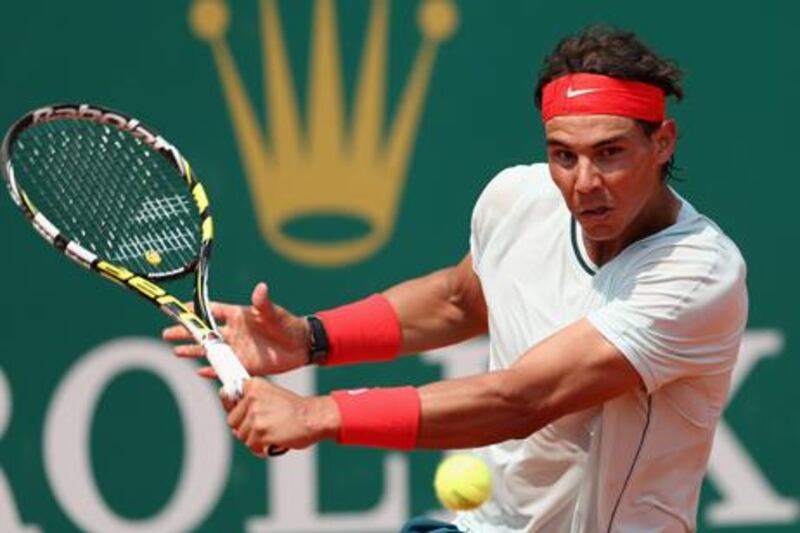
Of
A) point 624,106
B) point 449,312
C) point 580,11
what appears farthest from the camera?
point 580,11

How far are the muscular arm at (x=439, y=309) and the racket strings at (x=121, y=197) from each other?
1.71 ft

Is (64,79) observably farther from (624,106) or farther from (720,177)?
(624,106)

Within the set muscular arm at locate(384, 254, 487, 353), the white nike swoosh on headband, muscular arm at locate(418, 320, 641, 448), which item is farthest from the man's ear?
muscular arm at locate(384, 254, 487, 353)

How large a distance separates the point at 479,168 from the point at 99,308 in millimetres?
1244

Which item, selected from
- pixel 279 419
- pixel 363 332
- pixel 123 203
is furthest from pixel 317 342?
pixel 279 419

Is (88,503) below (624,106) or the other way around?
below

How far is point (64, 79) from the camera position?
6.86 metres

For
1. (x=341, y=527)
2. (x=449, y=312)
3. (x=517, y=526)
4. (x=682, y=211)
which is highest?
(x=682, y=211)

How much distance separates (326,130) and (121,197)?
149 cm

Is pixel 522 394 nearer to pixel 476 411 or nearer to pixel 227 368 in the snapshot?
pixel 476 411

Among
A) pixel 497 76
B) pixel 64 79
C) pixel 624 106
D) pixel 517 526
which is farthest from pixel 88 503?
pixel 624 106

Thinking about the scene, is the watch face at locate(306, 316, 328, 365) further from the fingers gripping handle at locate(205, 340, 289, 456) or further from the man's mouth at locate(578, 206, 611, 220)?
the man's mouth at locate(578, 206, 611, 220)

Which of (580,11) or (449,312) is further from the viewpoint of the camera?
(580,11)

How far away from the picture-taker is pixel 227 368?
4535mm
